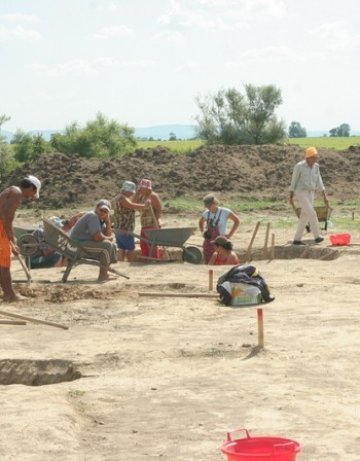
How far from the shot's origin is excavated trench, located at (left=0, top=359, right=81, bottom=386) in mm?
8625

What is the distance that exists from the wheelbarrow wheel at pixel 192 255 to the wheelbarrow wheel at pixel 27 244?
265cm

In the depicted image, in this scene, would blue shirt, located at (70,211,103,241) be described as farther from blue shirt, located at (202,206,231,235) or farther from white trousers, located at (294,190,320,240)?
white trousers, located at (294,190,320,240)

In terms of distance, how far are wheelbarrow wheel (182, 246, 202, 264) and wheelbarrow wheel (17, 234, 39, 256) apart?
265cm

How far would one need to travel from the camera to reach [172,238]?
15734mm

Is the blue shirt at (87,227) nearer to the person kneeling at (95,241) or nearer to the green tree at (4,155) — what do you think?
the person kneeling at (95,241)

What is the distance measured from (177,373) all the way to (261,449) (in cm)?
295

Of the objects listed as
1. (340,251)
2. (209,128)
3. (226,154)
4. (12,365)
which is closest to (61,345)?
(12,365)

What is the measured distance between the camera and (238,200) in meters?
29.7

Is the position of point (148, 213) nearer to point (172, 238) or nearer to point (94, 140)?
point (172, 238)

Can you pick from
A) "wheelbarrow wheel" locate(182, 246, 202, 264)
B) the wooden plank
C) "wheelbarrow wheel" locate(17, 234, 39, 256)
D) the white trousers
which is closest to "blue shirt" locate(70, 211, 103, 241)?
"wheelbarrow wheel" locate(17, 234, 39, 256)

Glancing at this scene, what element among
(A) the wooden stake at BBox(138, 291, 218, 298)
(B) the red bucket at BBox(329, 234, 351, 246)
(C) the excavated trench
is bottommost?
(C) the excavated trench

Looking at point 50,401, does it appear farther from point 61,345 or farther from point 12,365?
point 61,345

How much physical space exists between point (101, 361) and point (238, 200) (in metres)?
21.1

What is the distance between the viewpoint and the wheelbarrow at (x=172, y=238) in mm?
15594
